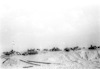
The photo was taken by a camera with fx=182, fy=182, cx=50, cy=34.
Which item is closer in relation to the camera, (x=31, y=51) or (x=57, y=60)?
(x=57, y=60)

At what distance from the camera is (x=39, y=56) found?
41594mm

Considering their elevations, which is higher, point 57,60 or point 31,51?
point 31,51

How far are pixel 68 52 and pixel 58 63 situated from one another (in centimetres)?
703

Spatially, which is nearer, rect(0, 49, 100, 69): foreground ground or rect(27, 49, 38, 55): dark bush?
rect(0, 49, 100, 69): foreground ground

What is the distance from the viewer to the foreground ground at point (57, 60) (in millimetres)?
35731

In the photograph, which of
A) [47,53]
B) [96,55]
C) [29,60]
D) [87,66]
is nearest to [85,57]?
[96,55]

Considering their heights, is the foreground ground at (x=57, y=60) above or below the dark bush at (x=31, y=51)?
below

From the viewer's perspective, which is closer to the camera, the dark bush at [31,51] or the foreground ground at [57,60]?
the foreground ground at [57,60]

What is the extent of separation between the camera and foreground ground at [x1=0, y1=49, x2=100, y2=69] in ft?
117

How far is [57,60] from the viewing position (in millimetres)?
39375

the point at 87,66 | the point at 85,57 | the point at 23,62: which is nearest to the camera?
the point at 87,66

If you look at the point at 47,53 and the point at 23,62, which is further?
the point at 47,53

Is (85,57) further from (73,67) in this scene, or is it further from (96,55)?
(73,67)

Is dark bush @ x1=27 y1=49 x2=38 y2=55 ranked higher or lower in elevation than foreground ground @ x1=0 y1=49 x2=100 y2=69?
higher
